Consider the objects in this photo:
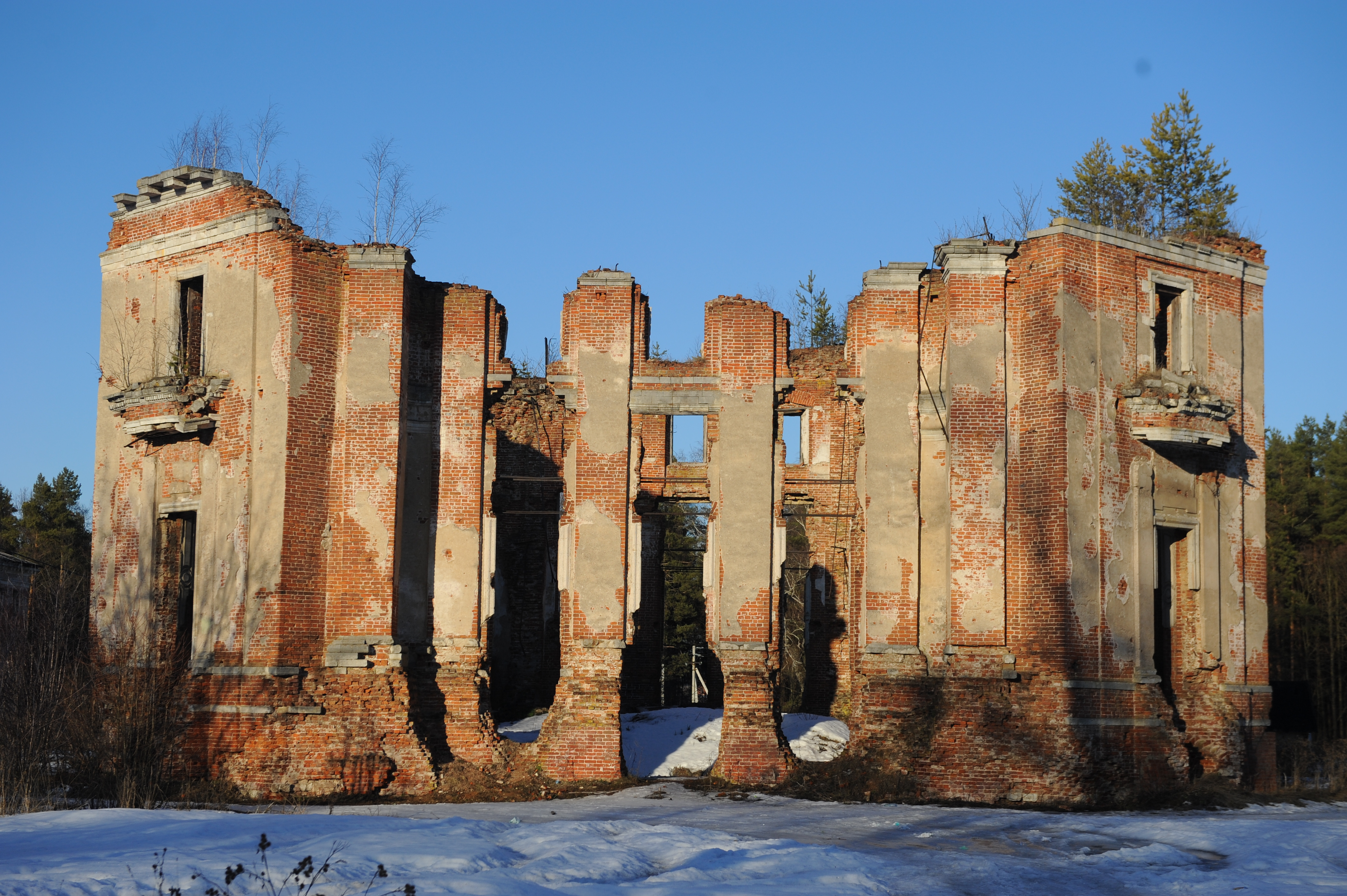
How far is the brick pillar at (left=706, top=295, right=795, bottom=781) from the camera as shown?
18.0 meters

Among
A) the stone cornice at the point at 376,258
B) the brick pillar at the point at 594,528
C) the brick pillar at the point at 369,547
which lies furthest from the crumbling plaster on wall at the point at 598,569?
the stone cornice at the point at 376,258

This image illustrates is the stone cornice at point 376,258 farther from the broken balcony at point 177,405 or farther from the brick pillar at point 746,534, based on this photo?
the brick pillar at point 746,534

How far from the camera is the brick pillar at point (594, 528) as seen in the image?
1803cm

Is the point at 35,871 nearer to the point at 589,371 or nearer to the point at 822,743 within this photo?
A: the point at 589,371

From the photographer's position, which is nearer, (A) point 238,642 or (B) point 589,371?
(A) point 238,642

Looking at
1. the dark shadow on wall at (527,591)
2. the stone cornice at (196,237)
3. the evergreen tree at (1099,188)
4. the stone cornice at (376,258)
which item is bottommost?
the dark shadow on wall at (527,591)

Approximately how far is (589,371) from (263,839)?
11380 millimetres

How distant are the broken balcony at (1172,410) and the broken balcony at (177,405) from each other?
1277 cm

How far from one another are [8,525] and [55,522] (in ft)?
7.13

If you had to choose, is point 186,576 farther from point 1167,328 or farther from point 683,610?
point 683,610

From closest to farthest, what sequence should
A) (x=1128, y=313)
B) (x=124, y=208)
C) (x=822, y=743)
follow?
(x=1128, y=313) < (x=124, y=208) < (x=822, y=743)

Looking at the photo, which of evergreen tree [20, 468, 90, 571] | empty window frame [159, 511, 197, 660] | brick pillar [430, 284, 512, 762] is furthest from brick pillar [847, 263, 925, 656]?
evergreen tree [20, 468, 90, 571]

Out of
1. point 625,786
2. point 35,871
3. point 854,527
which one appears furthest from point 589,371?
point 35,871

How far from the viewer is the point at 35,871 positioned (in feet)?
30.2
